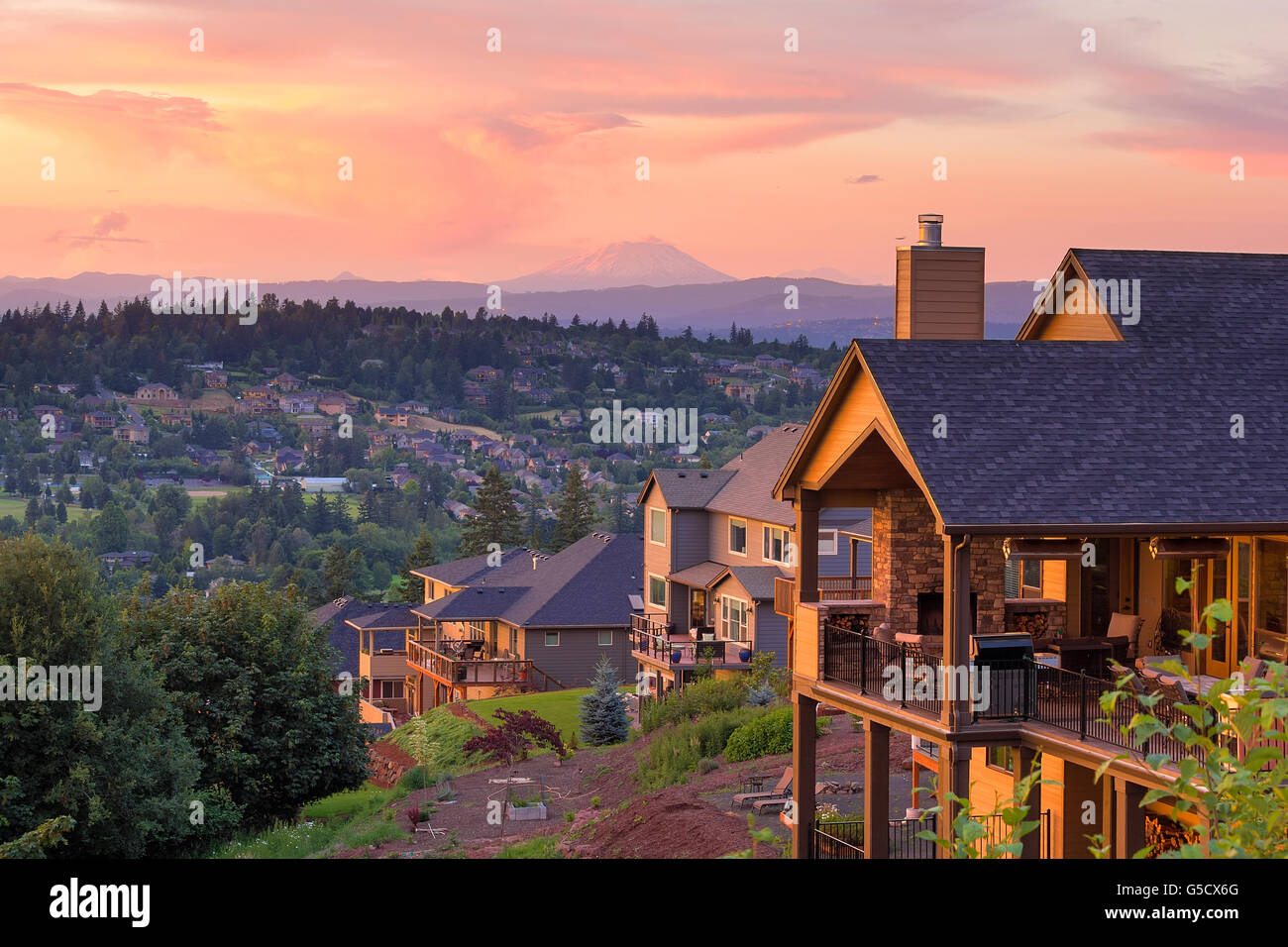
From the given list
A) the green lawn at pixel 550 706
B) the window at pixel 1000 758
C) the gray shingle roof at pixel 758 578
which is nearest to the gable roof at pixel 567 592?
the green lawn at pixel 550 706

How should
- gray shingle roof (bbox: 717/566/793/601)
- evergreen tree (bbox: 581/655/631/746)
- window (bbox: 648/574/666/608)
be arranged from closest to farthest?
evergreen tree (bbox: 581/655/631/746)
gray shingle roof (bbox: 717/566/793/601)
window (bbox: 648/574/666/608)

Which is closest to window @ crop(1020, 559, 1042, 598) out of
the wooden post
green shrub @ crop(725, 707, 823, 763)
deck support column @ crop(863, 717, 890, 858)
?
the wooden post

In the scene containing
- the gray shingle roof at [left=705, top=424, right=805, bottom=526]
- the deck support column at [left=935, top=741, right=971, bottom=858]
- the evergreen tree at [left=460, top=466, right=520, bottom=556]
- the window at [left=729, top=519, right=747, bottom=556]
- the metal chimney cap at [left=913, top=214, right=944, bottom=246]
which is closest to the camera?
the deck support column at [left=935, top=741, right=971, bottom=858]

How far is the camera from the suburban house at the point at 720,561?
4744 cm

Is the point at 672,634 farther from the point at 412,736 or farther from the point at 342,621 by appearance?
the point at 342,621

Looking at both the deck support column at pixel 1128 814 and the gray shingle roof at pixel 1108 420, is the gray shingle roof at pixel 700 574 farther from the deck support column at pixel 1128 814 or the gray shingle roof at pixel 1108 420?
the deck support column at pixel 1128 814

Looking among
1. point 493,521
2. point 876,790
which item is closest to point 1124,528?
point 876,790

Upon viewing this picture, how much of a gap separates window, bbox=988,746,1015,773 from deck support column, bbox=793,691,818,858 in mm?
2619

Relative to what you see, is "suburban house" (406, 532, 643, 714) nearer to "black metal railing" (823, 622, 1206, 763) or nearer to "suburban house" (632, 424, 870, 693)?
"suburban house" (632, 424, 870, 693)

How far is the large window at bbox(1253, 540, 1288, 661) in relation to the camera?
699 inches

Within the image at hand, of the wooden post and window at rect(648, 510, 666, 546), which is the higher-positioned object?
the wooden post

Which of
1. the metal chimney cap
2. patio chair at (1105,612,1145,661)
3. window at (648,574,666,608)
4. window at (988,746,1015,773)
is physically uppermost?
the metal chimney cap

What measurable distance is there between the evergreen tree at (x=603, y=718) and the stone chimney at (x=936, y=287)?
23036 mm

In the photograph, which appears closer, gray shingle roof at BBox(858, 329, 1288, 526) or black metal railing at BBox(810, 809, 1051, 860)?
gray shingle roof at BBox(858, 329, 1288, 526)
